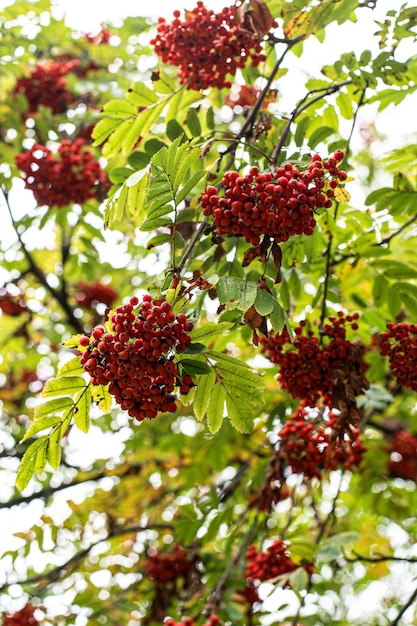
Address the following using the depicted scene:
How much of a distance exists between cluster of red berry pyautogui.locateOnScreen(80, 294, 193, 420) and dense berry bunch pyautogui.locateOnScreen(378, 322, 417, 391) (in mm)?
1073

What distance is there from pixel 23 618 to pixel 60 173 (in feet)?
9.81

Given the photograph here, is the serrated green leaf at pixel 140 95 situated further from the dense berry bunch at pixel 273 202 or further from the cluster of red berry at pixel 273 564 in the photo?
the cluster of red berry at pixel 273 564

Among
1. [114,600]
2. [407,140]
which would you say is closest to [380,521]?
[114,600]

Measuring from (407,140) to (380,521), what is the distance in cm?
453

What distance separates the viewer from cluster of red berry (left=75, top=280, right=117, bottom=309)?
21.0 feet

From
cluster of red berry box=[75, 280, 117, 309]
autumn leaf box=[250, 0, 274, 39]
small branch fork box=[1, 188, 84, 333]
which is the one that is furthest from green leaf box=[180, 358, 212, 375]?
cluster of red berry box=[75, 280, 117, 309]

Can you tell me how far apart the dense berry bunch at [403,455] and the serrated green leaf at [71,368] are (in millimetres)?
4393

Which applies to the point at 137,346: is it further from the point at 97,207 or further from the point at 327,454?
the point at 97,207

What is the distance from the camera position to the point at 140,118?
9.55 feet

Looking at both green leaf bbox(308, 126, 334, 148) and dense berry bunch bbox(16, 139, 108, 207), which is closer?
green leaf bbox(308, 126, 334, 148)

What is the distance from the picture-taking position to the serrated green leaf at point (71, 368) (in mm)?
1959

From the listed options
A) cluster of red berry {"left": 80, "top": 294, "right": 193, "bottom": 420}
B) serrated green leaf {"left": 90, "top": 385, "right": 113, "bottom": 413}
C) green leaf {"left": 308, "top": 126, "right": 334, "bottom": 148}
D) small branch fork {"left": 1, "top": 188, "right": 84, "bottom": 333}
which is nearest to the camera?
cluster of red berry {"left": 80, "top": 294, "right": 193, "bottom": 420}

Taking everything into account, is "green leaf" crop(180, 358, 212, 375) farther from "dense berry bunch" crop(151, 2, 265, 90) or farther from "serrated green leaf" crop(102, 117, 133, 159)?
"dense berry bunch" crop(151, 2, 265, 90)

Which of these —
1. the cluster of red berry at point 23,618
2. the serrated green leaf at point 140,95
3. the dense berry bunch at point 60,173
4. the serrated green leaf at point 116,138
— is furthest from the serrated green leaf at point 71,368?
the cluster of red berry at point 23,618
